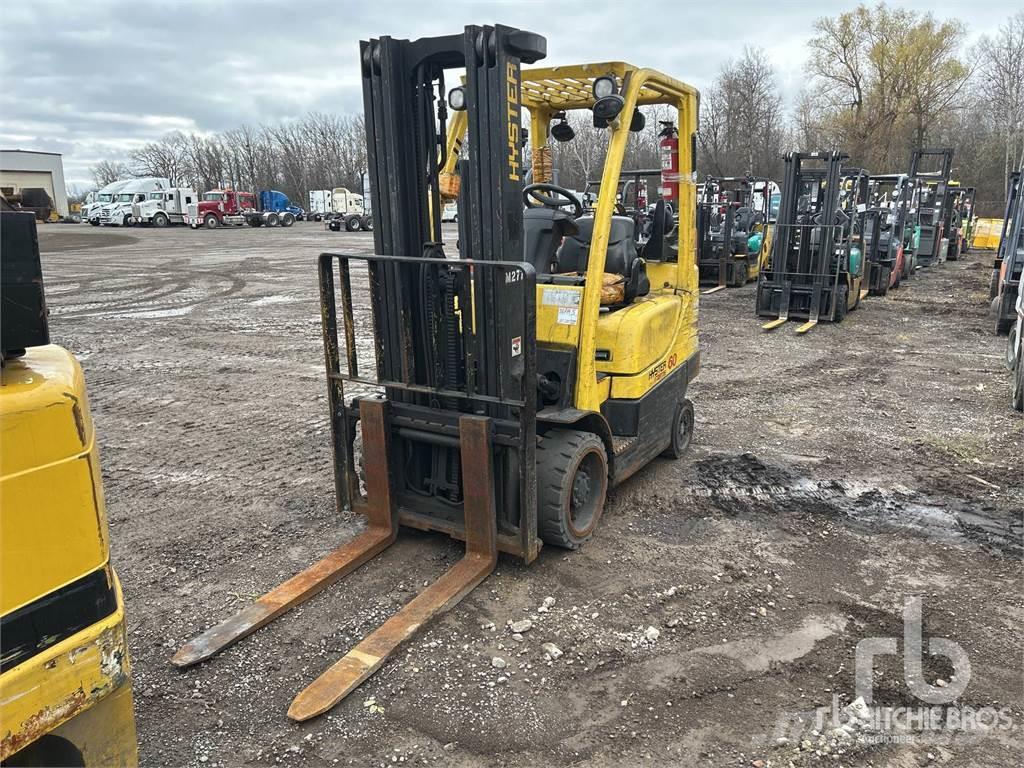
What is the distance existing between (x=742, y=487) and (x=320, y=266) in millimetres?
3333

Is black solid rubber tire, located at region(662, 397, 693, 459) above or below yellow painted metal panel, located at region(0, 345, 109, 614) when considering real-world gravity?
below

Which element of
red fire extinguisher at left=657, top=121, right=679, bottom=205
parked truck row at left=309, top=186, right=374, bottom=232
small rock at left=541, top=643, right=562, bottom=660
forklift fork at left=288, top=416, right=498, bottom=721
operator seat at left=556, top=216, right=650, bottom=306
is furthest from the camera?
parked truck row at left=309, top=186, right=374, bottom=232

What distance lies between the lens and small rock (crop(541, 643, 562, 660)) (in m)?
3.37

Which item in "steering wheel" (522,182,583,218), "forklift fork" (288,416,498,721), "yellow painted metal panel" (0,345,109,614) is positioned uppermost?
"steering wheel" (522,182,583,218)

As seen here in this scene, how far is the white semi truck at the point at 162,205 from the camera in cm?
4691

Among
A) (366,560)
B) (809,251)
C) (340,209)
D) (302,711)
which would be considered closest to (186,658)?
(302,711)

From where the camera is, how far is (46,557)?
6.01 feet

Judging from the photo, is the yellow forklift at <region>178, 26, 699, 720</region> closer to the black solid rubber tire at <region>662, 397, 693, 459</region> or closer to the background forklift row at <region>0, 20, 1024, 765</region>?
the background forklift row at <region>0, 20, 1024, 765</region>

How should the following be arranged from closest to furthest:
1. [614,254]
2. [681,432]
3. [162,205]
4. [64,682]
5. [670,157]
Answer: [64,682]
[614,254]
[670,157]
[681,432]
[162,205]

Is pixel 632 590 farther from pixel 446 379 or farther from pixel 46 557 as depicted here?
pixel 46 557

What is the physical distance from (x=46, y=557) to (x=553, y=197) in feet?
13.0

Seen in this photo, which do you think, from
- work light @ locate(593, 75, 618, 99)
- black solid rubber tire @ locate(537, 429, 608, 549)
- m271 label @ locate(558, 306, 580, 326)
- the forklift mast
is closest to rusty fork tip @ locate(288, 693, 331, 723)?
black solid rubber tire @ locate(537, 429, 608, 549)

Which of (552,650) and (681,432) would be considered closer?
(552,650)

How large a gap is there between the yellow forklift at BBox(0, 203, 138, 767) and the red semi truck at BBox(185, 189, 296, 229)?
1960 inches
